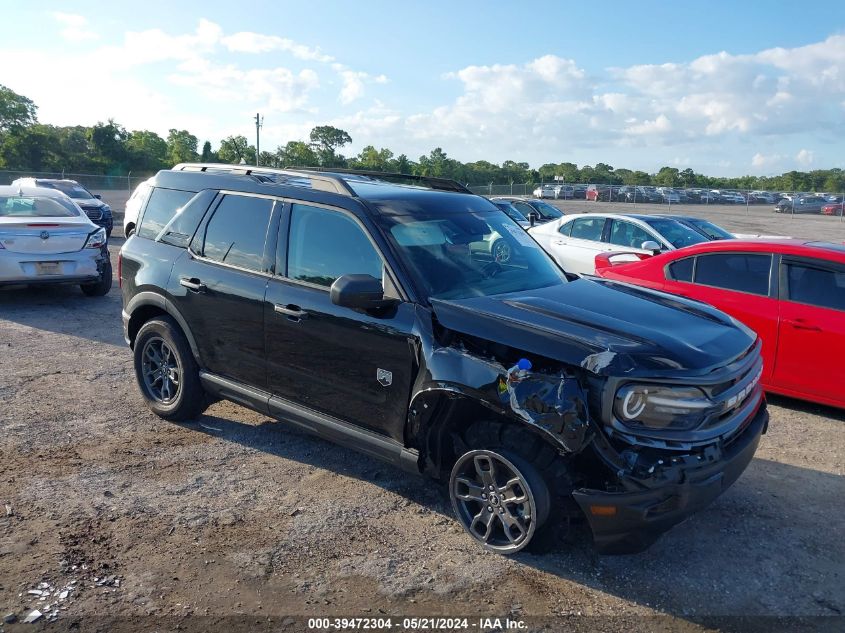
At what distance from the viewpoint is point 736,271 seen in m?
6.80

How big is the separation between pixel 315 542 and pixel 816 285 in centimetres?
479

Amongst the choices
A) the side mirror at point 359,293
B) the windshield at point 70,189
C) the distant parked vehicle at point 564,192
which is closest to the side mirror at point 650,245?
the side mirror at point 359,293

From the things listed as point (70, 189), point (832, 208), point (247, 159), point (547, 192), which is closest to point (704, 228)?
point (70, 189)

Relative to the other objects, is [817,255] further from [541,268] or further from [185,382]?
[185,382]

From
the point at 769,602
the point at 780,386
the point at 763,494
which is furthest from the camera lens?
the point at 780,386

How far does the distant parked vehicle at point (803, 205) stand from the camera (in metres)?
45.2

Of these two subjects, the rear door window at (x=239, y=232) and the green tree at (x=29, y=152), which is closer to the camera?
the rear door window at (x=239, y=232)

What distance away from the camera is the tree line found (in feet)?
212

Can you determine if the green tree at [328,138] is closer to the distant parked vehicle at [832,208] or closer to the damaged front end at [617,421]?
the distant parked vehicle at [832,208]

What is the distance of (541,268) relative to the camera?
500cm

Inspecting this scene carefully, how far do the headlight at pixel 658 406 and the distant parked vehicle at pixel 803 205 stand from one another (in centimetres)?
4714

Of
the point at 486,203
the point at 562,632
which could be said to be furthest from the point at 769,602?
the point at 486,203

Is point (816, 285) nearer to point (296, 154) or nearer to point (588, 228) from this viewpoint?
point (588, 228)

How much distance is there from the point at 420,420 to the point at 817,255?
4.26 meters
